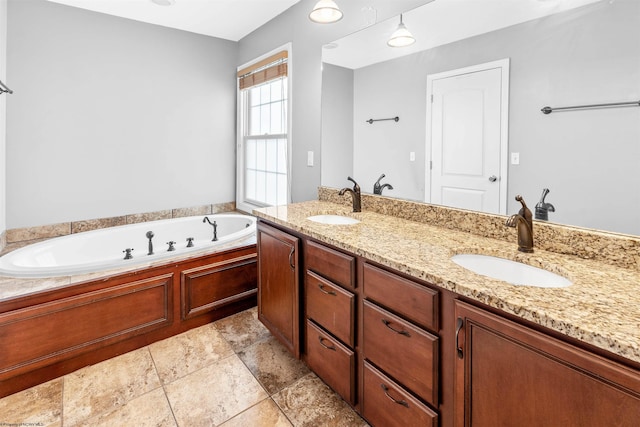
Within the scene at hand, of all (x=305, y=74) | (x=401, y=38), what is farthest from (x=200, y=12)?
(x=401, y=38)

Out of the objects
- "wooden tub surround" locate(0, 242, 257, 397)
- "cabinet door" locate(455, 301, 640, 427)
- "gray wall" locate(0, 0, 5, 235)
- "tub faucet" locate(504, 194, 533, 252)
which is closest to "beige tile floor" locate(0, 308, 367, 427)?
"wooden tub surround" locate(0, 242, 257, 397)

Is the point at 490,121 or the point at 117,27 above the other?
the point at 117,27

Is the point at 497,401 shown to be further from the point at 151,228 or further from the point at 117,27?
the point at 117,27

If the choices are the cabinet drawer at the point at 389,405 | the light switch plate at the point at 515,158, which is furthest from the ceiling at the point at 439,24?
the cabinet drawer at the point at 389,405

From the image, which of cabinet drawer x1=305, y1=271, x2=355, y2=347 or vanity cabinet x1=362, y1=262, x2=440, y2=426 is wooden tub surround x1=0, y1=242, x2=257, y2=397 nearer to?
cabinet drawer x1=305, y1=271, x2=355, y2=347

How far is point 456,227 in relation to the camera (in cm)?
165

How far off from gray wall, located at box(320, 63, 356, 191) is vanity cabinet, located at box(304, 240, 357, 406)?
867 mm

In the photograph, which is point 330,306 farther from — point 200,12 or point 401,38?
point 200,12

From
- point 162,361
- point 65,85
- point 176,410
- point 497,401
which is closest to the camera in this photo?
point 497,401

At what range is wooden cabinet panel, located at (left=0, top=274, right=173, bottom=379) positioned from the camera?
1.69m

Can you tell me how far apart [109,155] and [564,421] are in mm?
3447

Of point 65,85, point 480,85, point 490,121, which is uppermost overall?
point 65,85

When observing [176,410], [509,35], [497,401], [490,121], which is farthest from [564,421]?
[176,410]

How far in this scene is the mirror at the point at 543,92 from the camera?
110cm
